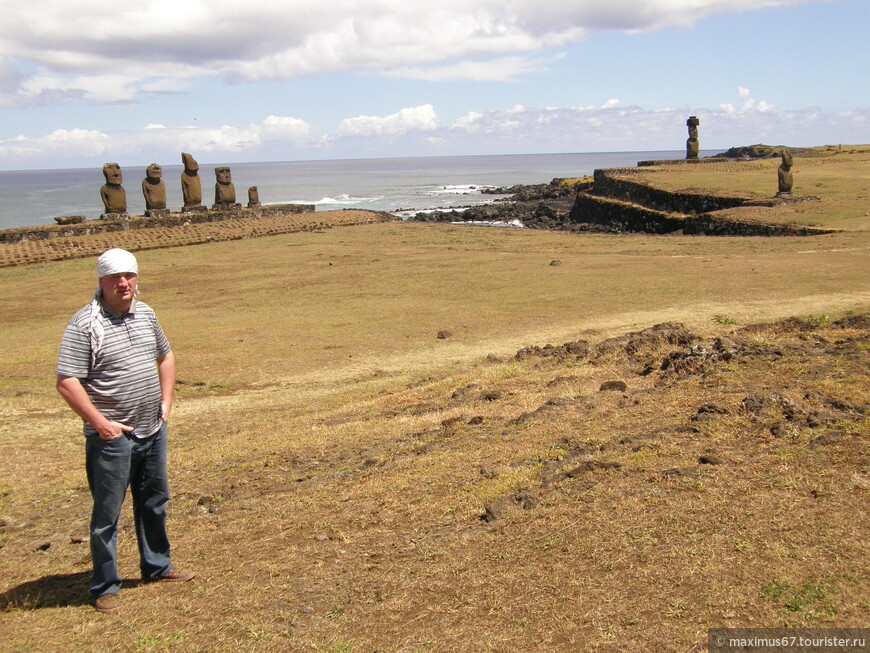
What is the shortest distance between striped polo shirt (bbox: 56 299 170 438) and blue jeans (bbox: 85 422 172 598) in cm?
14

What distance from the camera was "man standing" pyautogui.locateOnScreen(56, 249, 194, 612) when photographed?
16.4ft

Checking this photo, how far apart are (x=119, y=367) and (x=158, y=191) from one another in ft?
142

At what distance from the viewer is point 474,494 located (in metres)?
6.68

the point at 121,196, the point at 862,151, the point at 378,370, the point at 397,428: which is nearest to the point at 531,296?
the point at 378,370

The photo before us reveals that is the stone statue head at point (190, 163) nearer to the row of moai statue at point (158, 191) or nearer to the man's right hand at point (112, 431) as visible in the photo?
the row of moai statue at point (158, 191)

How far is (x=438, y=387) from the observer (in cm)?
1207

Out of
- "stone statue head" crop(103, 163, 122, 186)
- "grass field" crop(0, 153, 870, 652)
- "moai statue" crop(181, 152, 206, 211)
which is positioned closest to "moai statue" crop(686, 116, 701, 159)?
"moai statue" crop(181, 152, 206, 211)

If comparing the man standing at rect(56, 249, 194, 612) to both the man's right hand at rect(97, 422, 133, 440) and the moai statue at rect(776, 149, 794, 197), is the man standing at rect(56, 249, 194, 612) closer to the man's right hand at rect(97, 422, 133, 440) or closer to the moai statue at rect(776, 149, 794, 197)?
the man's right hand at rect(97, 422, 133, 440)

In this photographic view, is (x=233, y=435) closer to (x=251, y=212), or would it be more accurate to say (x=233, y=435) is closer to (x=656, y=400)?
(x=656, y=400)

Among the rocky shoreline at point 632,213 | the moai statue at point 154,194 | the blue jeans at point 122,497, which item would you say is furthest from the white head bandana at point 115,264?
the moai statue at point 154,194

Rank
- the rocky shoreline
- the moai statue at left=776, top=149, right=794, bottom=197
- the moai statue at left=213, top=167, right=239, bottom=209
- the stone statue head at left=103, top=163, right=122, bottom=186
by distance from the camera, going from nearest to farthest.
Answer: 1. the rocky shoreline
2. the moai statue at left=776, top=149, right=794, bottom=197
3. the stone statue head at left=103, top=163, right=122, bottom=186
4. the moai statue at left=213, top=167, right=239, bottom=209

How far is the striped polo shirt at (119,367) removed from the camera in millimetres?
4996

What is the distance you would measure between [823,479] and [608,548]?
196 centimetres

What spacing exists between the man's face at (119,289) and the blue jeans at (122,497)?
2.98 feet
